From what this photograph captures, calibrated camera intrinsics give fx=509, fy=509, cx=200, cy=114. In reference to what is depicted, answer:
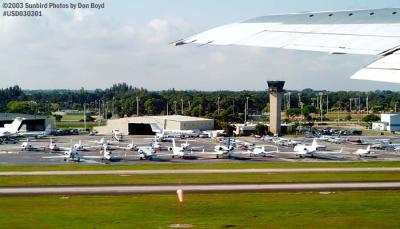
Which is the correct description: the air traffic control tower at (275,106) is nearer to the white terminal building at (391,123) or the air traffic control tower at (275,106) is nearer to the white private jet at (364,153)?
the white terminal building at (391,123)

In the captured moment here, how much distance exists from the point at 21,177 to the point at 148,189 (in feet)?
54.6

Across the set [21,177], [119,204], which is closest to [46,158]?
[21,177]

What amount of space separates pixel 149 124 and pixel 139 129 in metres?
5.24

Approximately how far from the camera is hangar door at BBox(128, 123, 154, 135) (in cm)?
Result: 14112

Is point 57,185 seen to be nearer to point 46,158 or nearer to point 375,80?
point 46,158

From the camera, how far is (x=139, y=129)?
469 ft

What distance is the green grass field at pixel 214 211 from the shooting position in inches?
1188

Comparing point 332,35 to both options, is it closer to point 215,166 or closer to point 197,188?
point 197,188

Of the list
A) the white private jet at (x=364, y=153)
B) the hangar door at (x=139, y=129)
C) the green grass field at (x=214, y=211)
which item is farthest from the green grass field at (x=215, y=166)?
the hangar door at (x=139, y=129)

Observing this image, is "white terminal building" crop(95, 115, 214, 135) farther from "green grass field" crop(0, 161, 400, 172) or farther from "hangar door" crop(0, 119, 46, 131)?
"green grass field" crop(0, 161, 400, 172)

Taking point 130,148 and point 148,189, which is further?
point 130,148

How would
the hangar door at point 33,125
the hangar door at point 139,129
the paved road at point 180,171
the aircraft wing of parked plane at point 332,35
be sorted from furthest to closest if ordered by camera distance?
the hangar door at point 139,129, the hangar door at point 33,125, the paved road at point 180,171, the aircraft wing of parked plane at point 332,35

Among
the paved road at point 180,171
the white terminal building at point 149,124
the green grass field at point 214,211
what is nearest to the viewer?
the green grass field at point 214,211

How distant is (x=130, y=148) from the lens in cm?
8950
